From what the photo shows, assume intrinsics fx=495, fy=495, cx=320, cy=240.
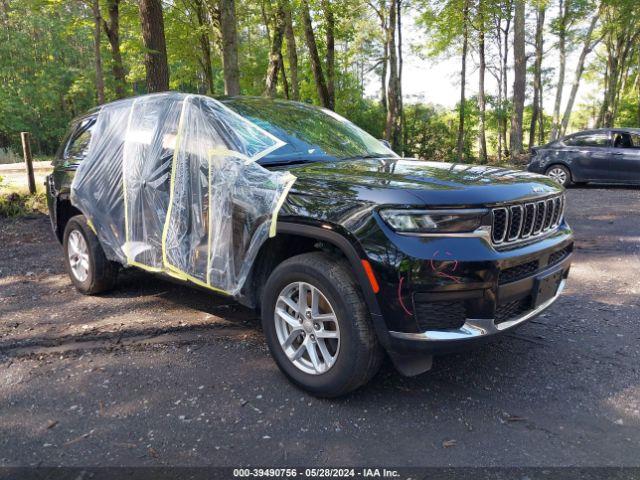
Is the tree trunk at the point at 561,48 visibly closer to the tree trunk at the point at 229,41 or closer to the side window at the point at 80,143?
the tree trunk at the point at 229,41

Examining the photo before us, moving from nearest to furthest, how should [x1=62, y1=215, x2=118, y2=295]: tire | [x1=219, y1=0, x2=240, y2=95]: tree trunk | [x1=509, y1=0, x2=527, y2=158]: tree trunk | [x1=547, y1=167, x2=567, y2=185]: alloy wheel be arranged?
[x1=62, y1=215, x2=118, y2=295]: tire → [x1=219, y1=0, x2=240, y2=95]: tree trunk → [x1=547, y1=167, x2=567, y2=185]: alloy wheel → [x1=509, y1=0, x2=527, y2=158]: tree trunk

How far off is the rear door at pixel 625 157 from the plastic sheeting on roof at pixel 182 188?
36.4 ft

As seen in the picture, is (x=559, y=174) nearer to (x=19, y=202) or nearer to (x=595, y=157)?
(x=595, y=157)

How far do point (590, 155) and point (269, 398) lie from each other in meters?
11.7

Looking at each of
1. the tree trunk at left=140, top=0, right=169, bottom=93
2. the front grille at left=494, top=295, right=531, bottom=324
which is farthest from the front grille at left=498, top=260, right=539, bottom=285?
the tree trunk at left=140, top=0, right=169, bottom=93

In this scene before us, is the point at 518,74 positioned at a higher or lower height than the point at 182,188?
higher

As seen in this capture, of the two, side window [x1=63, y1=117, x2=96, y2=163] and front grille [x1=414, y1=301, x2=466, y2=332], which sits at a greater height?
side window [x1=63, y1=117, x2=96, y2=163]

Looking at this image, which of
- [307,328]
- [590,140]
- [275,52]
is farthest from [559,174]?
[307,328]

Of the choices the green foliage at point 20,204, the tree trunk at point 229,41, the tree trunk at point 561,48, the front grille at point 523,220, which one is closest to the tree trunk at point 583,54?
the tree trunk at point 561,48

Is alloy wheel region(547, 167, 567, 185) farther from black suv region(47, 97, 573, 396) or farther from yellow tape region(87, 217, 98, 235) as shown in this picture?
yellow tape region(87, 217, 98, 235)

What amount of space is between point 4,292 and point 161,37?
5.45 m

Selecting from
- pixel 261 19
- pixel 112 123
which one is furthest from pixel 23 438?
pixel 261 19

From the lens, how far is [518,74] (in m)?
17.8

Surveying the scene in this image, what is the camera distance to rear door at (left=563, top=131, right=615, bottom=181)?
38.8ft
